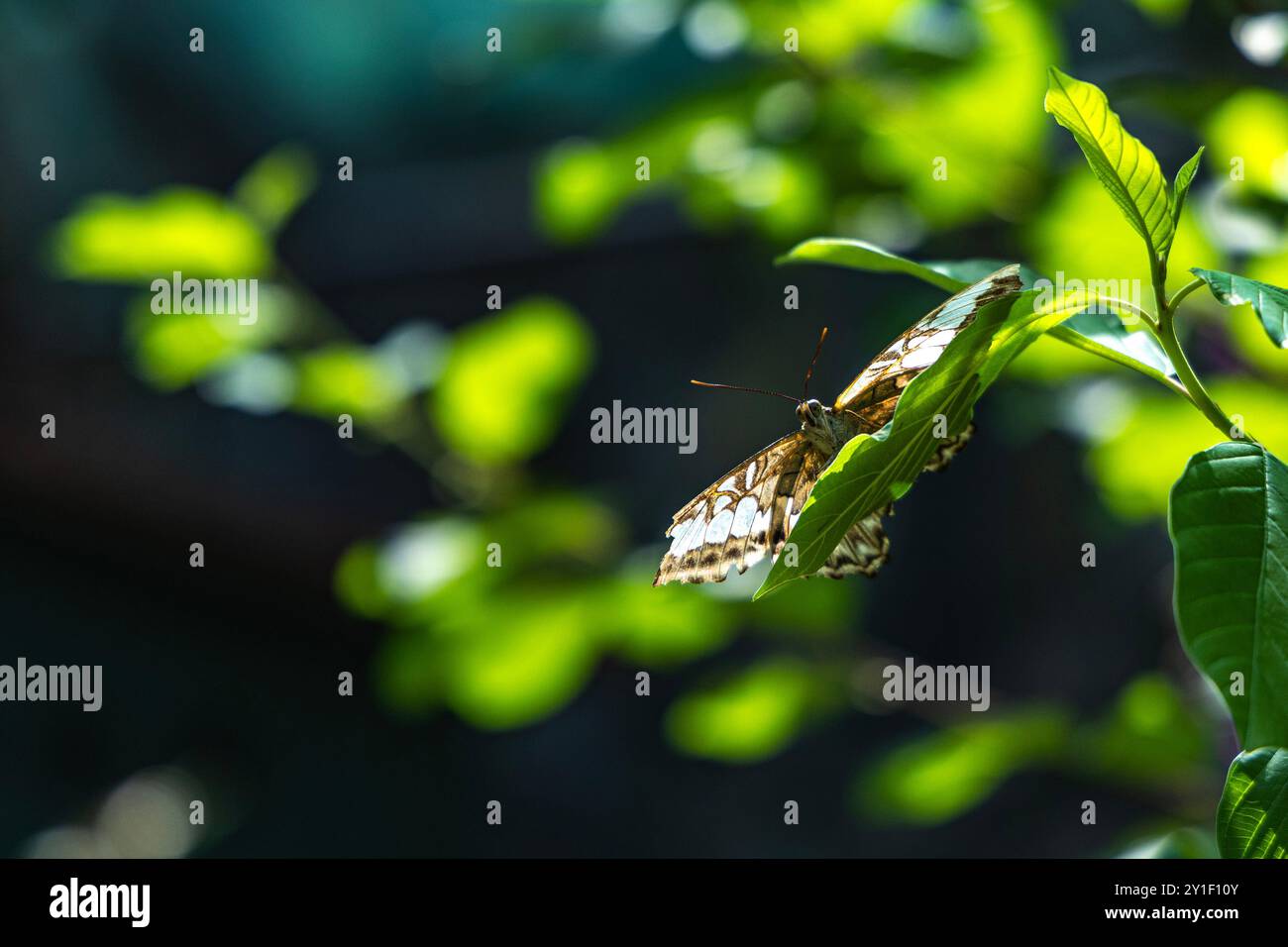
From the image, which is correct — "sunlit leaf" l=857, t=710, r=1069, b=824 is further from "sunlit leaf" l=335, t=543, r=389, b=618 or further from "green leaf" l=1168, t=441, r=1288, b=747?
"green leaf" l=1168, t=441, r=1288, b=747

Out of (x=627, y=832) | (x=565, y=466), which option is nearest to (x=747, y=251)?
(x=565, y=466)

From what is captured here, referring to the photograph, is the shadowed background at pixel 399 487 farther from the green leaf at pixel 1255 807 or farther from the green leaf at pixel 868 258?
the green leaf at pixel 1255 807

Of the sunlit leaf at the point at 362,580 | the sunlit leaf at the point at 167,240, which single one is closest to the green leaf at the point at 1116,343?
the sunlit leaf at the point at 362,580

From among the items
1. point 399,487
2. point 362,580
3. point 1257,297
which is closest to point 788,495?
point 1257,297

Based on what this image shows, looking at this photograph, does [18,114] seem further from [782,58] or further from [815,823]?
[815,823]

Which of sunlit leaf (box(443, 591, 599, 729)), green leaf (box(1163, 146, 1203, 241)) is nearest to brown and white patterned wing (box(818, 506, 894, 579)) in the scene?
green leaf (box(1163, 146, 1203, 241))

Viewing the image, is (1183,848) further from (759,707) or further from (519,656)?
(519,656)
